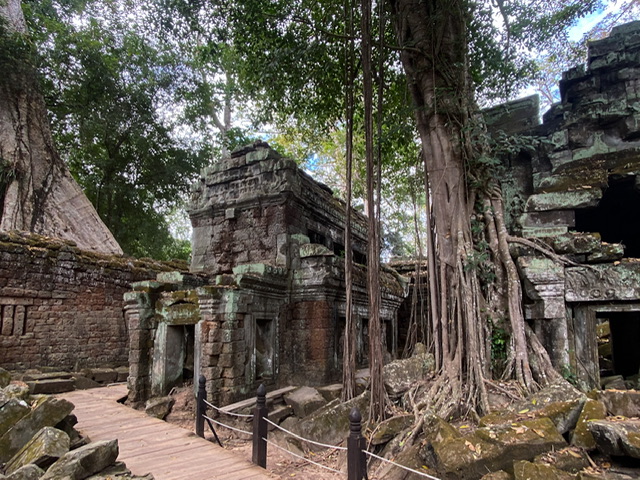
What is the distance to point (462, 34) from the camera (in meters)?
5.75

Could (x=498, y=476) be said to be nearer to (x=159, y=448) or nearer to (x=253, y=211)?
(x=159, y=448)

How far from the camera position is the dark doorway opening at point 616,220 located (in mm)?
6121

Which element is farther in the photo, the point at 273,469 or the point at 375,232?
the point at 375,232

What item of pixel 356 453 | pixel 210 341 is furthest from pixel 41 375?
pixel 356 453

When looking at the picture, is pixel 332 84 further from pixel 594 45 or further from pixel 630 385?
pixel 630 385

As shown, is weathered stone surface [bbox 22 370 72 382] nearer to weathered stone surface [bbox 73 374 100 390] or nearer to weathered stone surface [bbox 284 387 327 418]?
weathered stone surface [bbox 73 374 100 390]

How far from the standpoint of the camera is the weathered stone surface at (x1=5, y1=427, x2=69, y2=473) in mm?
3566

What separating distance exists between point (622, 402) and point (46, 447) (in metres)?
5.04

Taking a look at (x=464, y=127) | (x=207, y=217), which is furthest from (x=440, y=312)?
(x=207, y=217)

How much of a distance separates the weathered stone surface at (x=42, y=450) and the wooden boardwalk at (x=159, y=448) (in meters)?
0.74

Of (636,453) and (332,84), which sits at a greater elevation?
(332,84)

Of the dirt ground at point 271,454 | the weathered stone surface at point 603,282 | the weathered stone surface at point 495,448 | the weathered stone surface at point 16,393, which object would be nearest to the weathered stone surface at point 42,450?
the weathered stone surface at point 16,393

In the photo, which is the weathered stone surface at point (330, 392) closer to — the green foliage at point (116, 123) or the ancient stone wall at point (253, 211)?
the ancient stone wall at point (253, 211)

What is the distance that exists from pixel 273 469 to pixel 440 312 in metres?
2.76
